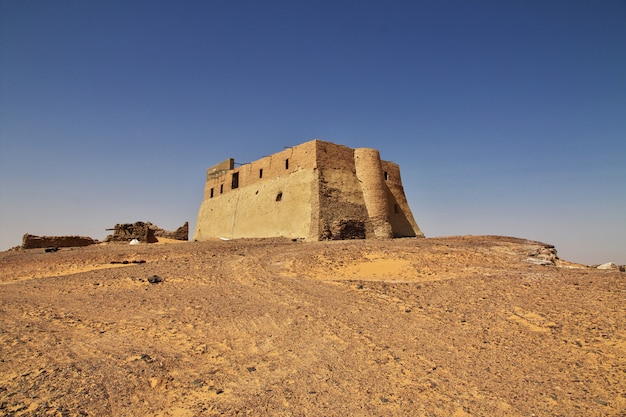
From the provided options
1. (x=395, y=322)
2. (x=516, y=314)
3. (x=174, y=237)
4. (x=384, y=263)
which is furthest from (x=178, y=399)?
(x=174, y=237)

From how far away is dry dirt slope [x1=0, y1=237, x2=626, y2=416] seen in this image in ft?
11.2

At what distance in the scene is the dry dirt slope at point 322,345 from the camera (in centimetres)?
343

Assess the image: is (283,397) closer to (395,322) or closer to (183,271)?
(395,322)

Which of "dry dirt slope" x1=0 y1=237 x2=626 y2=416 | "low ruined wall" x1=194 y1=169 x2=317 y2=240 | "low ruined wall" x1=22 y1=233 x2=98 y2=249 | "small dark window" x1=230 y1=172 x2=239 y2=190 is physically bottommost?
"dry dirt slope" x1=0 y1=237 x2=626 y2=416

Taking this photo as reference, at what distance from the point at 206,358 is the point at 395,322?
9.06ft

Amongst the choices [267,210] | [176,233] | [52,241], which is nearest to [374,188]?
[267,210]

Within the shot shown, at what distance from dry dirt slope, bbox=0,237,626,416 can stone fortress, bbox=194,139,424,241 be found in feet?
35.8

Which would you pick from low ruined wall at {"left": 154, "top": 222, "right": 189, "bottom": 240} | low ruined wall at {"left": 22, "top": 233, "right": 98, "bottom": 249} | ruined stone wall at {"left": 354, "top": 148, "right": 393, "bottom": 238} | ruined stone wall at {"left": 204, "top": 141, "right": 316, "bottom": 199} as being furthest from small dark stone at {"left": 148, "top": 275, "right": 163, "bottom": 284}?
low ruined wall at {"left": 154, "top": 222, "right": 189, "bottom": 240}

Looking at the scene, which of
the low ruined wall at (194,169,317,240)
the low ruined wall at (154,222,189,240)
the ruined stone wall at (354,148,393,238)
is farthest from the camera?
the low ruined wall at (154,222,189,240)

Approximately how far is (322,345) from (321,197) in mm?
14849

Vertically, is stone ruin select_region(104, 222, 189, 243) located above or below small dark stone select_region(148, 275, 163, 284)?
above

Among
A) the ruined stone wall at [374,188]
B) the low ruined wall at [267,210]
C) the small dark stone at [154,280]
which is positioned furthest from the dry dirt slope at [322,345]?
the ruined stone wall at [374,188]

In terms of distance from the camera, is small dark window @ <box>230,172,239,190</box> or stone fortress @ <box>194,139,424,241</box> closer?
stone fortress @ <box>194,139,424,241</box>

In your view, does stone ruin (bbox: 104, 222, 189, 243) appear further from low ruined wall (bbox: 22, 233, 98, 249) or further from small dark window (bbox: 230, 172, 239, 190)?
small dark window (bbox: 230, 172, 239, 190)
